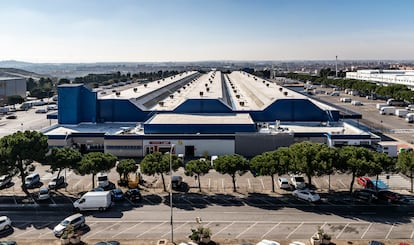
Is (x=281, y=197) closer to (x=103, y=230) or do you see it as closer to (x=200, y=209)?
(x=200, y=209)

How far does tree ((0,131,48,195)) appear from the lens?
27266 millimetres

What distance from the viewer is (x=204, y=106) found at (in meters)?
48.2

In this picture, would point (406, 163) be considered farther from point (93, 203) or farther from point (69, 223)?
point (69, 223)

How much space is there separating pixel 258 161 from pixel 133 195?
9572mm

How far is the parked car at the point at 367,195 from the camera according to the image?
27164 mm

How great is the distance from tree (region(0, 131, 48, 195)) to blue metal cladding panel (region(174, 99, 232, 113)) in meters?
21.8

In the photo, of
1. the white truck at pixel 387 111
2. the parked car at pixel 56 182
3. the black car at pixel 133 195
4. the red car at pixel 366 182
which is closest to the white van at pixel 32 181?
the parked car at pixel 56 182

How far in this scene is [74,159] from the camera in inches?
1160

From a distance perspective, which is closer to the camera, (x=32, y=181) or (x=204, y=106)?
(x=32, y=181)

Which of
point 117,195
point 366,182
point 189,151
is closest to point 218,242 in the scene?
point 117,195

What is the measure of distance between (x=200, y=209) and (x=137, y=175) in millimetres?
8165

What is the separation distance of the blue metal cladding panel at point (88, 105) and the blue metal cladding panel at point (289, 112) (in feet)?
64.8

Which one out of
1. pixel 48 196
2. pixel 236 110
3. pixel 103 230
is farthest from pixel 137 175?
pixel 236 110

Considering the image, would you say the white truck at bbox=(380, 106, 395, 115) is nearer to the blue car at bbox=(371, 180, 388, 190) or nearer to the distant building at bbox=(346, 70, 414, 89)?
the distant building at bbox=(346, 70, 414, 89)
